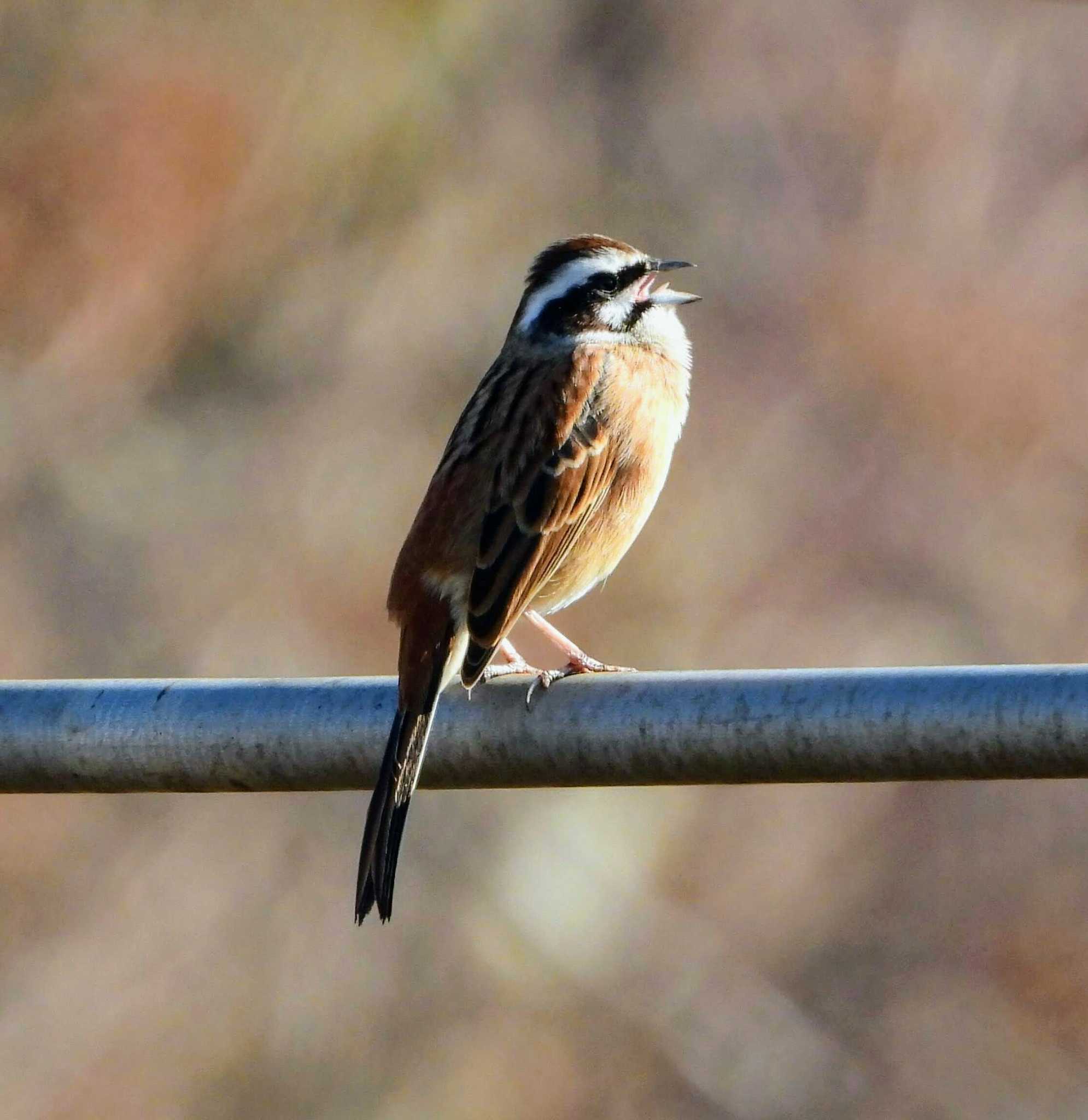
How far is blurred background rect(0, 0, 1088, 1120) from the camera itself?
9547 millimetres

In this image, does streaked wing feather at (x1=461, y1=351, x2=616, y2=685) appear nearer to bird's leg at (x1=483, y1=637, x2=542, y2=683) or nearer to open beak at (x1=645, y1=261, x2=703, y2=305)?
bird's leg at (x1=483, y1=637, x2=542, y2=683)

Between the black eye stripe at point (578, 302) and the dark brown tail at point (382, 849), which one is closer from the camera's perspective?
the dark brown tail at point (382, 849)

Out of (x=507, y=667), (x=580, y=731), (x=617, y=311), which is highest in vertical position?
(x=580, y=731)

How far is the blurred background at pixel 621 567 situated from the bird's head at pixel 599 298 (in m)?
5.08

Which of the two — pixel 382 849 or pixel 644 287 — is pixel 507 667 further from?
pixel 644 287

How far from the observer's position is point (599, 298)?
4855 mm

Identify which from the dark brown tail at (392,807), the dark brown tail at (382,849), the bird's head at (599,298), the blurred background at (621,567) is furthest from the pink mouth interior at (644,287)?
the blurred background at (621,567)

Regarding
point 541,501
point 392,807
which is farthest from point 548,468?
point 392,807

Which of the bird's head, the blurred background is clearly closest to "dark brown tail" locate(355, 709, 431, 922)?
the bird's head

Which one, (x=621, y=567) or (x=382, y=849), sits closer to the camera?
(x=382, y=849)

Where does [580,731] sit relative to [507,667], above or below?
above

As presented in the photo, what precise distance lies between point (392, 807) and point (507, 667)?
975 millimetres

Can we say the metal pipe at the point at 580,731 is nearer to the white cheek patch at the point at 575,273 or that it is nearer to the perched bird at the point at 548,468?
the perched bird at the point at 548,468

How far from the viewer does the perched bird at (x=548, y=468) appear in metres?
3.94
